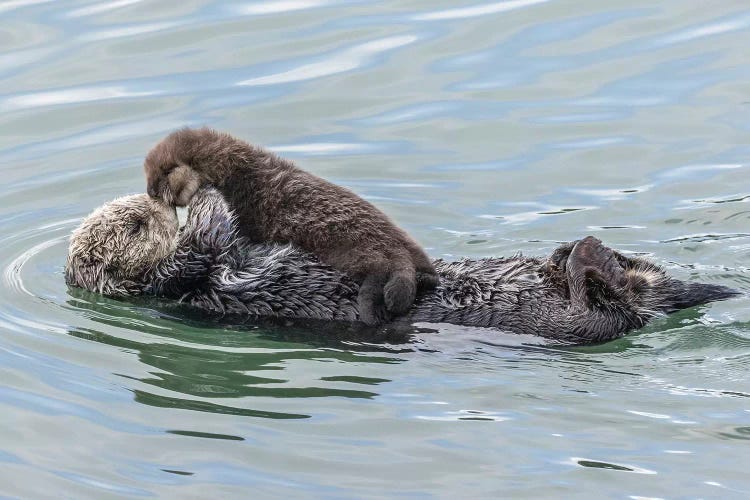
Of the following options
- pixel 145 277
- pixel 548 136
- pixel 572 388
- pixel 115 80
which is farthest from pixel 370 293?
pixel 115 80

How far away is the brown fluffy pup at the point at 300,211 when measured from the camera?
20.7 feet

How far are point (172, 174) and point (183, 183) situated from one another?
0.27 ft


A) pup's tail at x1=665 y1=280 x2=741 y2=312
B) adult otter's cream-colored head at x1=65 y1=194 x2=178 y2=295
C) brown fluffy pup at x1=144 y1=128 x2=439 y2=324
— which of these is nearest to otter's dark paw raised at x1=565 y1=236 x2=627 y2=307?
pup's tail at x1=665 y1=280 x2=741 y2=312

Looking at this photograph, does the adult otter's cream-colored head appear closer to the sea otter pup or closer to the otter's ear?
the sea otter pup

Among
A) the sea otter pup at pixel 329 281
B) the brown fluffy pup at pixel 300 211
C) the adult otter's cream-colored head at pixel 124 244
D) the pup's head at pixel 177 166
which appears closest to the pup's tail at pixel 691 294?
the sea otter pup at pixel 329 281

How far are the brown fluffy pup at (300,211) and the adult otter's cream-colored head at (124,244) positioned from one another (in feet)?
0.41

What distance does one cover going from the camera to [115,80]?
10992mm

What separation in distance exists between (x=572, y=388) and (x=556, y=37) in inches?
235

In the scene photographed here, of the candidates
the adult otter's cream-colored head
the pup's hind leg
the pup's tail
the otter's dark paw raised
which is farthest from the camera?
the adult otter's cream-colored head

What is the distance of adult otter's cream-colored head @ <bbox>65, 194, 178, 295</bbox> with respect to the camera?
23.2ft

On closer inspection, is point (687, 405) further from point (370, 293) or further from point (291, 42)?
point (291, 42)

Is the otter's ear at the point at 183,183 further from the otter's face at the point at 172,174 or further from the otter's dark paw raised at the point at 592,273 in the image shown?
the otter's dark paw raised at the point at 592,273

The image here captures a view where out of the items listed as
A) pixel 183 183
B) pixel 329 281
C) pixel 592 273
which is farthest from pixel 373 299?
pixel 183 183

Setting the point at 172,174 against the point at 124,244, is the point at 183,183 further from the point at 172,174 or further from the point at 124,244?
the point at 124,244
